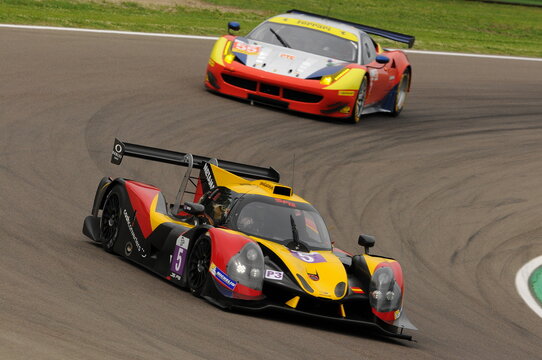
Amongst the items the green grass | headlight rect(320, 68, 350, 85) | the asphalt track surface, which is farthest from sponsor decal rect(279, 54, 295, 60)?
the green grass

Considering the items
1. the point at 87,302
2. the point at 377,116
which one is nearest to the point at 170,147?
the point at 377,116

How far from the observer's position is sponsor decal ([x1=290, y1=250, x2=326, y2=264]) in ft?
29.8

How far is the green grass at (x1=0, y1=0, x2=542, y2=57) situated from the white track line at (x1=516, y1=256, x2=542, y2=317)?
10.9 meters

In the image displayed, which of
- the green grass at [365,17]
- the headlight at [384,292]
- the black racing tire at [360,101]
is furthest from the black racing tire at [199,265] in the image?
the green grass at [365,17]

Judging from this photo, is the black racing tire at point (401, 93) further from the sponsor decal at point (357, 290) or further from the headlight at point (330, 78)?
the sponsor decal at point (357, 290)

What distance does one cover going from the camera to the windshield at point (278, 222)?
9453 mm

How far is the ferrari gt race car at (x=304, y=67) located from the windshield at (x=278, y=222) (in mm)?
7858

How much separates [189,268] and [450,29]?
69.8ft

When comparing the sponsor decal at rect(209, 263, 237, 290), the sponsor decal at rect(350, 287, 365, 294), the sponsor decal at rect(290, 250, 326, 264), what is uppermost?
the sponsor decal at rect(290, 250, 326, 264)

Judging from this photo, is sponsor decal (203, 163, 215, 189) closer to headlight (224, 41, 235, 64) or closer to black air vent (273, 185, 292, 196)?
black air vent (273, 185, 292, 196)

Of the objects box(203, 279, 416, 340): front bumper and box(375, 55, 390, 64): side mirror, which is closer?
box(203, 279, 416, 340): front bumper

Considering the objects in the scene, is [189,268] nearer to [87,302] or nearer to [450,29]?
[87,302]

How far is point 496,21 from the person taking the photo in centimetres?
3027

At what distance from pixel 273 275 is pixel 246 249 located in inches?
11.8
